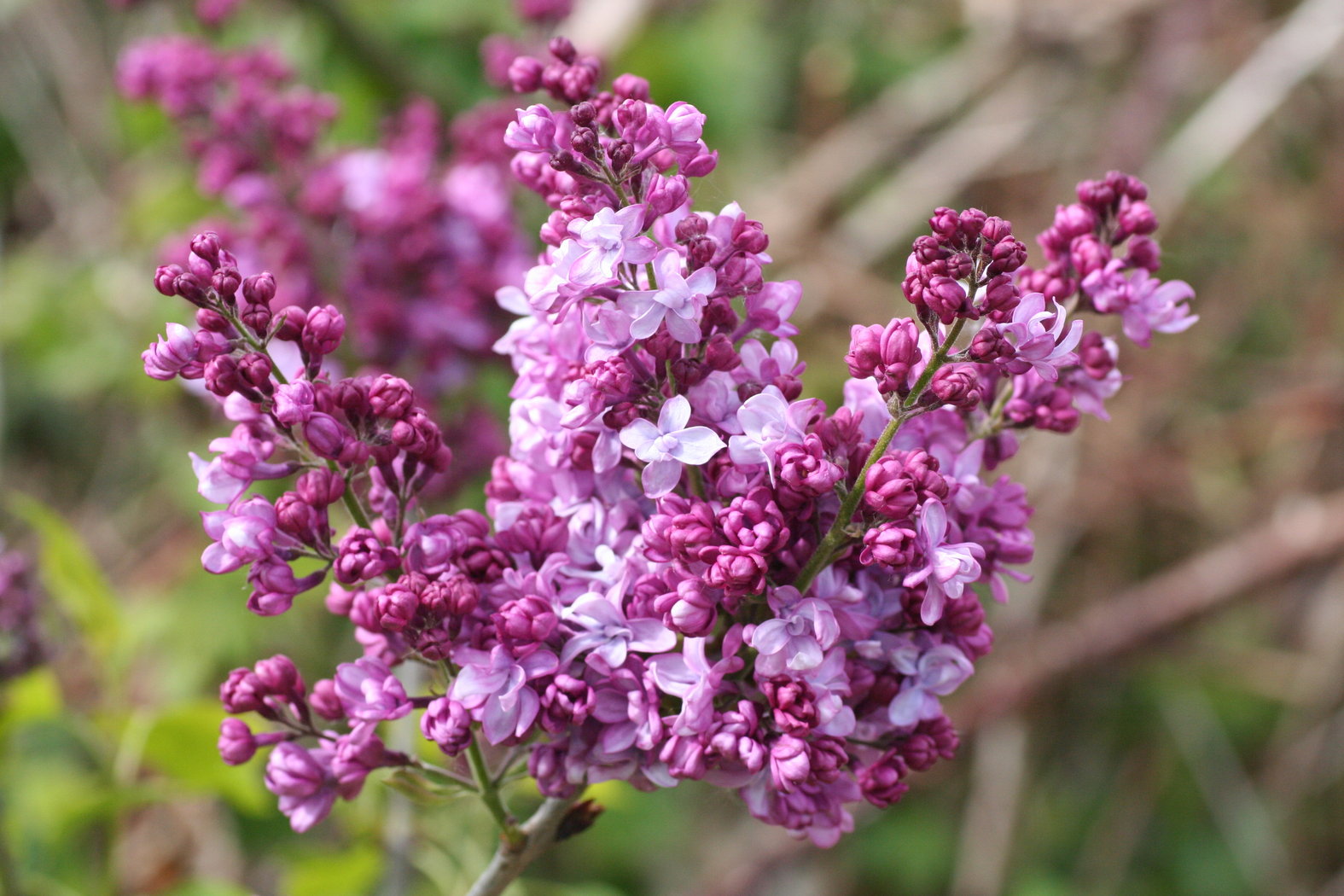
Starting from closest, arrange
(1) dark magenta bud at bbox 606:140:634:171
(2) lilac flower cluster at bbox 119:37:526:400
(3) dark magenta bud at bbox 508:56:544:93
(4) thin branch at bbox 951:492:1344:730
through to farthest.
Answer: (1) dark magenta bud at bbox 606:140:634:171
(3) dark magenta bud at bbox 508:56:544:93
(2) lilac flower cluster at bbox 119:37:526:400
(4) thin branch at bbox 951:492:1344:730

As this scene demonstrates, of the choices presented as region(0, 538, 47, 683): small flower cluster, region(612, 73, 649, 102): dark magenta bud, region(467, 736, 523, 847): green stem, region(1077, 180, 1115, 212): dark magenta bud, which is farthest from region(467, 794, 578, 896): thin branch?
region(0, 538, 47, 683): small flower cluster

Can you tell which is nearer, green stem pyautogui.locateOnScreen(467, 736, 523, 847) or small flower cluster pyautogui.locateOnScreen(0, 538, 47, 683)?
green stem pyautogui.locateOnScreen(467, 736, 523, 847)

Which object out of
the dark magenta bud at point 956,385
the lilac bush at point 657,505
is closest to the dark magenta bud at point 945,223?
the lilac bush at point 657,505

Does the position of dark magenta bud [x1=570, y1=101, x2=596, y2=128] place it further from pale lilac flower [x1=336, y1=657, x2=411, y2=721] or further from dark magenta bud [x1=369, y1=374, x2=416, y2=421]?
pale lilac flower [x1=336, y1=657, x2=411, y2=721]

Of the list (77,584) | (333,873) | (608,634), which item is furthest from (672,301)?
(77,584)

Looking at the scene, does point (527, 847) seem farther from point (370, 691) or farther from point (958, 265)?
point (958, 265)

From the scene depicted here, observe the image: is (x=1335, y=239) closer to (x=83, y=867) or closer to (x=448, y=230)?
(x=448, y=230)
